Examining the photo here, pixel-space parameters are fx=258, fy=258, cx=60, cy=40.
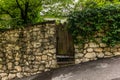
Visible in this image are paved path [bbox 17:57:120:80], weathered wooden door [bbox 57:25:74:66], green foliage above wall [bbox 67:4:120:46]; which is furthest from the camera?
weathered wooden door [bbox 57:25:74:66]

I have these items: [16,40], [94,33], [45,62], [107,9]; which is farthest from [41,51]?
[107,9]

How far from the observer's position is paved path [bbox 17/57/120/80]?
8539 millimetres

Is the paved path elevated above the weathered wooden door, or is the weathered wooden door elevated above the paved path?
the weathered wooden door

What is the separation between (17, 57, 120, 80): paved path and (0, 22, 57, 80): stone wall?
0.49 metres

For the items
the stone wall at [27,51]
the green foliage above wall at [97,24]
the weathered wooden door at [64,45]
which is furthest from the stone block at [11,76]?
the green foliage above wall at [97,24]

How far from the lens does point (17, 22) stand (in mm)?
12328

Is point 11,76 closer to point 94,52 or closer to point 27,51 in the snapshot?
point 27,51

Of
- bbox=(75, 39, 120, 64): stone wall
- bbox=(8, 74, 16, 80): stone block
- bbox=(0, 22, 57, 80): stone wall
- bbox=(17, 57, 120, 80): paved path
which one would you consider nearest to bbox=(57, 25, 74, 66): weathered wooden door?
bbox=(75, 39, 120, 64): stone wall

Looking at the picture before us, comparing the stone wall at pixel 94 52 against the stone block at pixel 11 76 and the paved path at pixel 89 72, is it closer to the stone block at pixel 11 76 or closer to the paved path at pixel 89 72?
the paved path at pixel 89 72

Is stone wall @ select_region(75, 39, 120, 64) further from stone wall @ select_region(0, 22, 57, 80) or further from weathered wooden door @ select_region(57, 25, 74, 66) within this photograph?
stone wall @ select_region(0, 22, 57, 80)

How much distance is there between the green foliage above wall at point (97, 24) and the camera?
10.3m

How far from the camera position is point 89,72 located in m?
9.08

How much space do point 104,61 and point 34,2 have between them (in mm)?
4335

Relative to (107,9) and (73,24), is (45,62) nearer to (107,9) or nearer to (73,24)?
(73,24)
